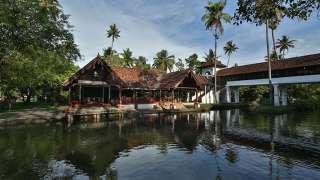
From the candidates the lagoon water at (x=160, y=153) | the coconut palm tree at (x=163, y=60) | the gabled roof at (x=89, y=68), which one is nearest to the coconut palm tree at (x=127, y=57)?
the coconut palm tree at (x=163, y=60)

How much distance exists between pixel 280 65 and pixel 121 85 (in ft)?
84.9

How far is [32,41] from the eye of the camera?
95.5 feet

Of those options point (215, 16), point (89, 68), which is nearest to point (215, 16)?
point (215, 16)

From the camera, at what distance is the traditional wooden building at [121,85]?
39.0m

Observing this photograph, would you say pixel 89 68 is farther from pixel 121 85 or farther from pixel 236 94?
pixel 236 94

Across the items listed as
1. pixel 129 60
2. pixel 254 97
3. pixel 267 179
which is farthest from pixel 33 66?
pixel 129 60

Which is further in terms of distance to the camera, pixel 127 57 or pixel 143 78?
pixel 127 57

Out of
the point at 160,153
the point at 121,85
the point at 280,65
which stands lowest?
the point at 160,153

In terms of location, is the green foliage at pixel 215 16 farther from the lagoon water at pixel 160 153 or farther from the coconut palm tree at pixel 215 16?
the lagoon water at pixel 160 153

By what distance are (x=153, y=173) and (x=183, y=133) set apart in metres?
11.7

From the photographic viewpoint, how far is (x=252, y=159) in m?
16.0

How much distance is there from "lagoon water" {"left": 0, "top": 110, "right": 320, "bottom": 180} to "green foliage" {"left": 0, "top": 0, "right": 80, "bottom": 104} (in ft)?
18.3

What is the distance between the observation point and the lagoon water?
13.8 m

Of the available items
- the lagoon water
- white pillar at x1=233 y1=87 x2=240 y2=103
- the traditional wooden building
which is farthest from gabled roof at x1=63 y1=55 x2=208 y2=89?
white pillar at x1=233 y1=87 x2=240 y2=103
